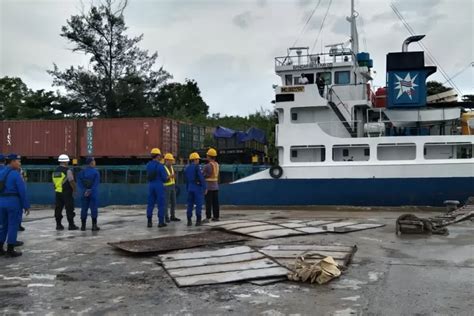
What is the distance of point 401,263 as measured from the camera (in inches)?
231

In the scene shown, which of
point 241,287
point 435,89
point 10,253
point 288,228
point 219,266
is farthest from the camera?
point 435,89

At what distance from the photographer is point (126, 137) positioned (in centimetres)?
1856

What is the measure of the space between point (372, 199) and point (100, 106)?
29.0 meters

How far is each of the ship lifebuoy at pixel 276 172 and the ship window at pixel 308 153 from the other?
2.01 ft

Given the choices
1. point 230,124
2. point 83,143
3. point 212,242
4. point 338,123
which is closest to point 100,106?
point 230,124

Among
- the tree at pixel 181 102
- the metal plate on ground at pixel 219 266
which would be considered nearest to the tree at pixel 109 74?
the tree at pixel 181 102

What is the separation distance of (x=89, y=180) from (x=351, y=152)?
8.72 meters

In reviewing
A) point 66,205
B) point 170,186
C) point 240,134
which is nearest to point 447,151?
point 240,134

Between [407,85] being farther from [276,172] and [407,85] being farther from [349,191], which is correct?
[276,172]

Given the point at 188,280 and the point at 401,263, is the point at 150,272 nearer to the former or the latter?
the point at 188,280

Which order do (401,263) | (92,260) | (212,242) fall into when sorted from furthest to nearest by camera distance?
1. (212,242)
2. (92,260)
3. (401,263)

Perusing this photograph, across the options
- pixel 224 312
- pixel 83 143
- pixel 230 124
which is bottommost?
pixel 224 312

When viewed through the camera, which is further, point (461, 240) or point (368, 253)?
point (461, 240)

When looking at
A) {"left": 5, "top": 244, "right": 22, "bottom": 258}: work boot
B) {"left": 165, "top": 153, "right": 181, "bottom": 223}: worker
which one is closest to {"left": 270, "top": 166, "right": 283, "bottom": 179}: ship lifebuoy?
{"left": 165, "top": 153, "right": 181, "bottom": 223}: worker
